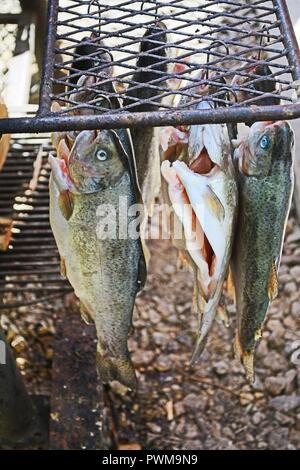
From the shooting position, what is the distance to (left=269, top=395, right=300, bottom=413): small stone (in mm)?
4250

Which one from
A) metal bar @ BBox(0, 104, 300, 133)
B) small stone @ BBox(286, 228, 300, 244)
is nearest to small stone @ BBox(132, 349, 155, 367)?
small stone @ BBox(286, 228, 300, 244)

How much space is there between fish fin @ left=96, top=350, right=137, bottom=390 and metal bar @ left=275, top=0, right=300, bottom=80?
1360 millimetres

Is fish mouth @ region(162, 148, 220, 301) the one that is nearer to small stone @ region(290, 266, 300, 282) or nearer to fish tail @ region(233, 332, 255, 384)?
fish tail @ region(233, 332, 255, 384)

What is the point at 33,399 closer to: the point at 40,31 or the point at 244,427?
the point at 244,427

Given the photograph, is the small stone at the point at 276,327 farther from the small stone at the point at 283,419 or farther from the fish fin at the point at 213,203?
the fish fin at the point at 213,203

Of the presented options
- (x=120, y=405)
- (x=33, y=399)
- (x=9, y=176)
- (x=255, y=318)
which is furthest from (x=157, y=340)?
(x=255, y=318)

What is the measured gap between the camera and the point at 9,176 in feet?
14.9

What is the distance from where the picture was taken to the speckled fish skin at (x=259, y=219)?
2572mm

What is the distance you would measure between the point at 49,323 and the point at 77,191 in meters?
2.13

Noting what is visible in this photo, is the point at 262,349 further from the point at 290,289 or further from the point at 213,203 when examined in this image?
the point at 213,203

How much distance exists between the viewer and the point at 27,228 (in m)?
4.32

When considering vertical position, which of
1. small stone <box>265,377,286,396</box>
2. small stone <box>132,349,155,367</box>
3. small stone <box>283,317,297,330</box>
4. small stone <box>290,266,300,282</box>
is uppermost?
small stone <box>290,266,300,282</box>

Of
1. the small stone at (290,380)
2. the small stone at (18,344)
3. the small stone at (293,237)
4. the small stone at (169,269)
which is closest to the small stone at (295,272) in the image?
the small stone at (293,237)

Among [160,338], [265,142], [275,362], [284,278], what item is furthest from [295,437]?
[265,142]
